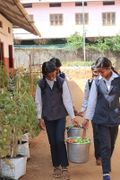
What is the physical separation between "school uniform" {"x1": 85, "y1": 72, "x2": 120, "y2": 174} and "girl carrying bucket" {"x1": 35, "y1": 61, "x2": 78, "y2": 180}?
50cm

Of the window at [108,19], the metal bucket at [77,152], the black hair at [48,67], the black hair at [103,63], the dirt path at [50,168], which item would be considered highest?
the window at [108,19]

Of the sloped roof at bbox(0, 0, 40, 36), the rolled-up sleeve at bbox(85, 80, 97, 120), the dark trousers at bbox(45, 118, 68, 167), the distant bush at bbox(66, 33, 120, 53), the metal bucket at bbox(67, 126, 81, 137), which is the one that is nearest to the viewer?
the rolled-up sleeve at bbox(85, 80, 97, 120)

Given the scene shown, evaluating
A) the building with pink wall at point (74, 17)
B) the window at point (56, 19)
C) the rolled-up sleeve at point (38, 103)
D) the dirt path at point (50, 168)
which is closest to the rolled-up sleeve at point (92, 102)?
the rolled-up sleeve at point (38, 103)

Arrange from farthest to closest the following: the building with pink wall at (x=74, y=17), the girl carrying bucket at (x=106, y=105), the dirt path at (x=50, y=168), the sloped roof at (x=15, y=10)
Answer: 1. the building with pink wall at (x=74, y=17)
2. the sloped roof at (x=15, y=10)
3. the dirt path at (x=50, y=168)
4. the girl carrying bucket at (x=106, y=105)

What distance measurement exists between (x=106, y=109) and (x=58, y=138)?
2.88 feet

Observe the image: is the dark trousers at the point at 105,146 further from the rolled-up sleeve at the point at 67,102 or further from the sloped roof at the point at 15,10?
the sloped roof at the point at 15,10

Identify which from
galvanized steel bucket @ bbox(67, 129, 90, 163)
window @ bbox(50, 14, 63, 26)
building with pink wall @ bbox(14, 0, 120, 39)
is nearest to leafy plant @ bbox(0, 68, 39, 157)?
galvanized steel bucket @ bbox(67, 129, 90, 163)

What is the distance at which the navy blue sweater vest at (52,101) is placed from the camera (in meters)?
5.84

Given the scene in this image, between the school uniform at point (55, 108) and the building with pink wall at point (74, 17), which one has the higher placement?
the building with pink wall at point (74, 17)

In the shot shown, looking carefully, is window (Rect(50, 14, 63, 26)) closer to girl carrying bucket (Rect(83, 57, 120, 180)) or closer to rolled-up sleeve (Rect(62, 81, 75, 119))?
rolled-up sleeve (Rect(62, 81, 75, 119))

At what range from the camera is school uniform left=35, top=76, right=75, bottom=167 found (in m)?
5.83

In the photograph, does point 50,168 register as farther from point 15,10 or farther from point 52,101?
point 15,10

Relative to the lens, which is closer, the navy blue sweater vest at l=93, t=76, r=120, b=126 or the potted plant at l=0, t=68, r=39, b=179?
the potted plant at l=0, t=68, r=39, b=179

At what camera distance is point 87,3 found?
1722 inches
